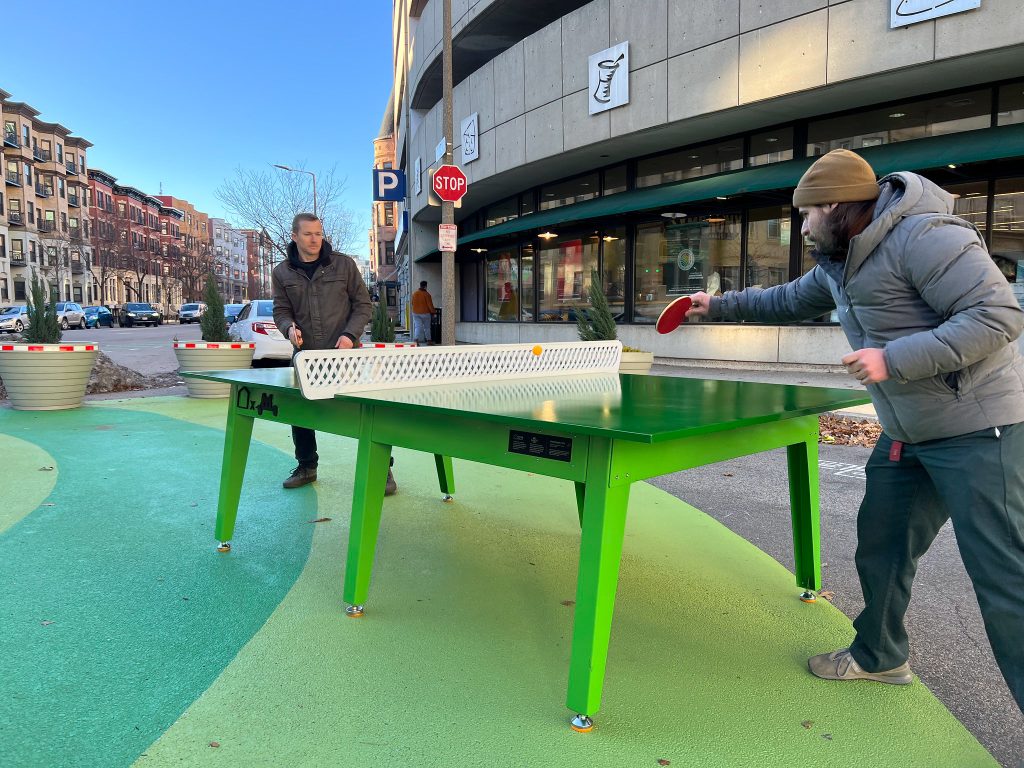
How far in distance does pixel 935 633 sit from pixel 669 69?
12.1 metres

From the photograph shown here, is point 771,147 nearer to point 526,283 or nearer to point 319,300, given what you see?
point 526,283

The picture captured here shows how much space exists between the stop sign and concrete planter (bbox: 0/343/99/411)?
18.4ft

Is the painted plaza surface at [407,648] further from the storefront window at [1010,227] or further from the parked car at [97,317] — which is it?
the parked car at [97,317]

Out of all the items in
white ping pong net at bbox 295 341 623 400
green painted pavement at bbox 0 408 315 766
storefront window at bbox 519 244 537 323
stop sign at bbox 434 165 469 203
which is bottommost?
green painted pavement at bbox 0 408 315 766

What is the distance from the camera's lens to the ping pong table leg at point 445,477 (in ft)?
16.3

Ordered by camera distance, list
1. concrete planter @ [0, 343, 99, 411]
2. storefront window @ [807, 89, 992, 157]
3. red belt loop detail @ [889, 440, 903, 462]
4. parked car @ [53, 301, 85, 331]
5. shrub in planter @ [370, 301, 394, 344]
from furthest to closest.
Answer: parked car @ [53, 301, 85, 331]
shrub in planter @ [370, 301, 394, 344]
storefront window @ [807, 89, 992, 157]
concrete planter @ [0, 343, 99, 411]
red belt loop detail @ [889, 440, 903, 462]

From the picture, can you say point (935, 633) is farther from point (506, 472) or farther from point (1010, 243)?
point (1010, 243)

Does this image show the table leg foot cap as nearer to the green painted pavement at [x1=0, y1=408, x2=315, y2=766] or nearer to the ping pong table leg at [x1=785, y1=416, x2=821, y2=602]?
the green painted pavement at [x1=0, y1=408, x2=315, y2=766]

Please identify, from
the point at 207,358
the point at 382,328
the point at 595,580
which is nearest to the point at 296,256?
the point at 595,580

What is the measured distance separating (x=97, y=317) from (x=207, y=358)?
4682cm

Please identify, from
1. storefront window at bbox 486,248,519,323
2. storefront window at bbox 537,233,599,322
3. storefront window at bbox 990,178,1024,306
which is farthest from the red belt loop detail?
storefront window at bbox 486,248,519,323

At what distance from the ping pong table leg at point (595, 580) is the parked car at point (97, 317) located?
52.9 meters

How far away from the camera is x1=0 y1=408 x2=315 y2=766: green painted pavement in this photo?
2.28 metres

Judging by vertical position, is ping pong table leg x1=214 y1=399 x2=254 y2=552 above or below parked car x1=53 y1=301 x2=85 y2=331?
below
